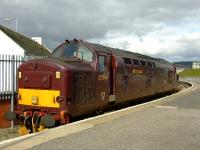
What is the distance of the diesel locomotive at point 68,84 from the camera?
12.1 meters

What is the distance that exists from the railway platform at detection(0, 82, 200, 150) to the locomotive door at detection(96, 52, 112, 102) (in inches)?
43.6

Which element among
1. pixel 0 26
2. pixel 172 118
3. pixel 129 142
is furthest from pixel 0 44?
pixel 129 142

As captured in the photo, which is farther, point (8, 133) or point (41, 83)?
point (8, 133)

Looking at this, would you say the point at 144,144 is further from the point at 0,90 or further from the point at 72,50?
the point at 0,90

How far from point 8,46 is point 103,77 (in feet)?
82.1

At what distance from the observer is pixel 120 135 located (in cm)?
999

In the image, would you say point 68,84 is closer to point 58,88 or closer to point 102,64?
point 58,88

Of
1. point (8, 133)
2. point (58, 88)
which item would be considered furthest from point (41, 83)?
point (8, 133)

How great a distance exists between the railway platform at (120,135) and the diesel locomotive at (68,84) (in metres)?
0.84

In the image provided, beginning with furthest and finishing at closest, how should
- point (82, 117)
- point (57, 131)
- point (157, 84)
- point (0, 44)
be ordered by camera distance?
1. point (0, 44)
2. point (157, 84)
3. point (82, 117)
4. point (57, 131)

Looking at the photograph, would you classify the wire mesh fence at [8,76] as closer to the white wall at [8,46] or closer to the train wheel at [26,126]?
the train wheel at [26,126]

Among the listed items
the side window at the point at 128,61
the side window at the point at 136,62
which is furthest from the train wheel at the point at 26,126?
the side window at the point at 136,62

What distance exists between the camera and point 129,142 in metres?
9.18

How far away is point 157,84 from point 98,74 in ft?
35.7
